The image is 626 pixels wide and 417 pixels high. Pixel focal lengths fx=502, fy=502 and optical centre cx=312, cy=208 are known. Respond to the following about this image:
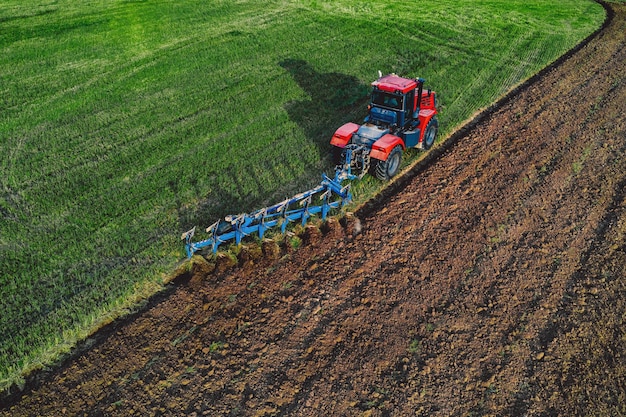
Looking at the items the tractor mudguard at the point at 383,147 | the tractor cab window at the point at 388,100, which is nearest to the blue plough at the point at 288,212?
the tractor mudguard at the point at 383,147

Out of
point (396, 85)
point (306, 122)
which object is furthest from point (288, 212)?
point (306, 122)

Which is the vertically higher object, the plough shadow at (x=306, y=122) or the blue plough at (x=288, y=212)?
the blue plough at (x=288, y=212)

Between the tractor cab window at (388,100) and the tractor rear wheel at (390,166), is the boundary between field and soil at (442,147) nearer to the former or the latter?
the tractor rear wheel at (390,166)

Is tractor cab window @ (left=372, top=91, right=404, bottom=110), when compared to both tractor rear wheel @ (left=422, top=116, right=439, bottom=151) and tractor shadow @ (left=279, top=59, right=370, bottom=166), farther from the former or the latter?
tractor shadow @ (left=279, top=59, right=370, bottom=166)

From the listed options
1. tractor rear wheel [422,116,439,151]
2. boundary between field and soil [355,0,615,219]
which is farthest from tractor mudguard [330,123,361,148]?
tractor rear wheel [422,116,439,151]

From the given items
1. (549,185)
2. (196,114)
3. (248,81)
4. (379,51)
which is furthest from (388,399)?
(379,51)

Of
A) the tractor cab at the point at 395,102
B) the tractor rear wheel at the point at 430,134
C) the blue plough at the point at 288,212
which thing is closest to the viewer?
the blue plough at the point at 288,212
